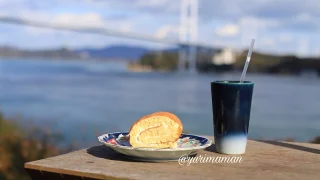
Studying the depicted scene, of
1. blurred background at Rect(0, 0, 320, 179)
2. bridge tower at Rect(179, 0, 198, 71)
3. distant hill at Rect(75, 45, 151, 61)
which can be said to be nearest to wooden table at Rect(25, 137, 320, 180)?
blurred background at Rect(0, 0, 320, 179)

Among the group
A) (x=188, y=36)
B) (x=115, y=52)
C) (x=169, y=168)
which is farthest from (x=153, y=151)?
(x=188, y=36)

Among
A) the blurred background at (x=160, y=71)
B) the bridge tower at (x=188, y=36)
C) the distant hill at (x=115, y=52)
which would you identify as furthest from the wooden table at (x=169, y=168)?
the bridge tower at (x=188, y=36)

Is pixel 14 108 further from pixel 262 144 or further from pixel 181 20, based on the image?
pixel 262 144

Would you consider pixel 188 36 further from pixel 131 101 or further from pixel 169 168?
pixel 169 168

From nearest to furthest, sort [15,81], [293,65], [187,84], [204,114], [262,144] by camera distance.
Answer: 1. [262,144]
2. [293,65]
3. [204,114]
4. [187,84]
5. [15,81]

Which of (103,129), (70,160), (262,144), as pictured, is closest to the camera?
(70,160)

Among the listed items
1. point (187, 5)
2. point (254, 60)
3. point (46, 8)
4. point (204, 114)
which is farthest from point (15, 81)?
point (254, 60)

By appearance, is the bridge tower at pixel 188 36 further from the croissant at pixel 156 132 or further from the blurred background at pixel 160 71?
the croissant at pixel 156 132
